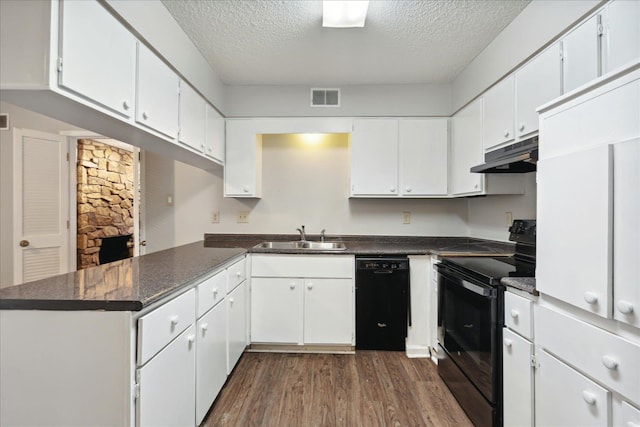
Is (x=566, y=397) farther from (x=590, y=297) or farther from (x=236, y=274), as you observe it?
(x=236, y=274)

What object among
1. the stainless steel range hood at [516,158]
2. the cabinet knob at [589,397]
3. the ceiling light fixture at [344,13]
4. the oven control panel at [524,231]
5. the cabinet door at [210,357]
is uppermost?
the ceiling light fixture at [344,13]

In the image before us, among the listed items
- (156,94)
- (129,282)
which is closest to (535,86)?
(156,94)

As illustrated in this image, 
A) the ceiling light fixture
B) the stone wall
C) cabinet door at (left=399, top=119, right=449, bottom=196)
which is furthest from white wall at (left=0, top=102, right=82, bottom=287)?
cabinet door at (left=399, top=119, right=449, bottom=196)

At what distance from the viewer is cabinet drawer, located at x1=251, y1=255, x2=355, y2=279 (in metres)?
2.53

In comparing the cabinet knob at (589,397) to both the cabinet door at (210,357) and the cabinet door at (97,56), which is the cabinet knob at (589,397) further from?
the cabinet door at (97,56)

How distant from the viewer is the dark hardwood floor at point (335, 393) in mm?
1732

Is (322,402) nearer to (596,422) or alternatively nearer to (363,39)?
(596,422)

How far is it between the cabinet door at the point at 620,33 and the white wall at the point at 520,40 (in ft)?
0.35

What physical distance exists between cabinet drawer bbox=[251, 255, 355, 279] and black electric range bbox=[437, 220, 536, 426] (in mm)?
763

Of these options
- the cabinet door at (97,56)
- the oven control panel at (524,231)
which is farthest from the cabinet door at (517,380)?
the cabinet door at (97,56)

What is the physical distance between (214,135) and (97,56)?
1.41 meters

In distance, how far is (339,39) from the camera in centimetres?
216

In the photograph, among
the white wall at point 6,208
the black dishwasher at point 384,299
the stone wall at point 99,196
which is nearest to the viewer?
the black dishwasher at point 384,299

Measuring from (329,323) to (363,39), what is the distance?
2254 millimetres
